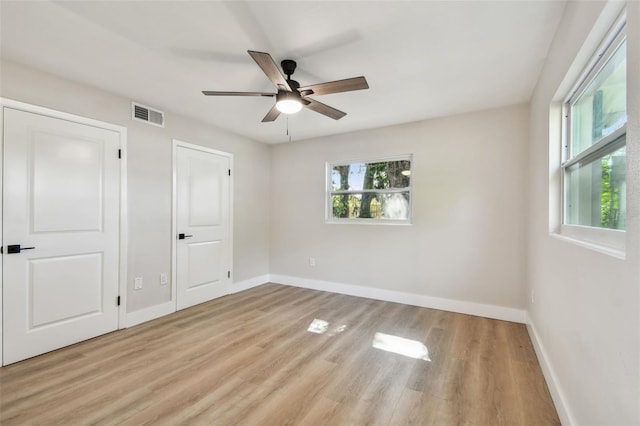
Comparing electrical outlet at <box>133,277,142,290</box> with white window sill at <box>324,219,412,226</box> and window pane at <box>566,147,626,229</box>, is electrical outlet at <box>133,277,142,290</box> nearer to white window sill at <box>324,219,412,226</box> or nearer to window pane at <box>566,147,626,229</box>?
white window sill at <box>324,219,412,226</box>

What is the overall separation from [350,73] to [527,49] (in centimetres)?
136

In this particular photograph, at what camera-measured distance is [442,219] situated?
3.56 metres

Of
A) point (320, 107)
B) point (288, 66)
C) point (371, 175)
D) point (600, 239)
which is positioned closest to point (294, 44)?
point (288, 66)

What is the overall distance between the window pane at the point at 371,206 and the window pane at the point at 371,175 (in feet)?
0.43

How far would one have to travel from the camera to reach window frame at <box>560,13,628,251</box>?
1.19 m

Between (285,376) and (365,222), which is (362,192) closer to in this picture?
(365,222)

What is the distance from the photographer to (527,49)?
2.08m

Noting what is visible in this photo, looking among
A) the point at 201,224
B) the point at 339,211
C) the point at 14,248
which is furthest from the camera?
the point at 339,211

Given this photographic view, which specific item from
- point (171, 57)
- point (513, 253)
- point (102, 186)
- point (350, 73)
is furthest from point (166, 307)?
point (513, 253)

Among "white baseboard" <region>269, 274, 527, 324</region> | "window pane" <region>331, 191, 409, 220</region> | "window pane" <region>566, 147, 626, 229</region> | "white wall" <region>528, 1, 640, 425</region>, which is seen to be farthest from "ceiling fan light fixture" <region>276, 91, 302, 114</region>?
"white baseboard" <region>269, 274, 527, 324</region>

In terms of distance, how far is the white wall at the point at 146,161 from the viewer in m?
2.47

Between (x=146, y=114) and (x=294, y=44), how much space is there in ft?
7.04

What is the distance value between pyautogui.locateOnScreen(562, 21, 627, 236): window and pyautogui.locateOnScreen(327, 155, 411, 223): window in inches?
78.3

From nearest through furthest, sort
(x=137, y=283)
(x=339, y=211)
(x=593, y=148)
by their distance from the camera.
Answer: (x=593, y=148), (x=137, y=283), (x=339, y=211)
